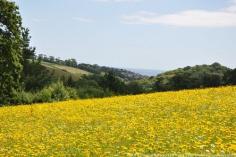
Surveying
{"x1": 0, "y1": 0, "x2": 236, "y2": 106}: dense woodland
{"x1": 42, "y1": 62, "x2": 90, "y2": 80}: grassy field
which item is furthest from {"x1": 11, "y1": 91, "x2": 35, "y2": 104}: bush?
{"x1": 42, "y1": 62, "x2": 90, "y2": 80}: grassy field

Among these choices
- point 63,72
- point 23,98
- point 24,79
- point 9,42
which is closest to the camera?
point 9,42

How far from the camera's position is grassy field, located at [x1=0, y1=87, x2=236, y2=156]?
50.4 feet

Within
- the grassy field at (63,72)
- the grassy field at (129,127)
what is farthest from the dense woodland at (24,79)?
the grassy field at (63,72)

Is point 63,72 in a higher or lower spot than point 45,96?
higher

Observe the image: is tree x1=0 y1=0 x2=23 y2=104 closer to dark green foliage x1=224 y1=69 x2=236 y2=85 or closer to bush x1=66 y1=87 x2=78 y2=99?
bush x1=66 y1=87 x2=78 y2=99

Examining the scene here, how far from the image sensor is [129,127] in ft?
66.1

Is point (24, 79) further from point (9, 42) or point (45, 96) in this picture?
point (9, 42)

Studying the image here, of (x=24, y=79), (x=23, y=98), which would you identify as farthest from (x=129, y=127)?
(x=24, y=79)

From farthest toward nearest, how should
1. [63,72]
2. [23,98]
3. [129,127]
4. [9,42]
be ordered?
[63,72] → [23,98] → [9,42] → [129,127]

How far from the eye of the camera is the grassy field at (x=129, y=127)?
15.4 meters

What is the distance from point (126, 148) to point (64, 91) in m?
29.0

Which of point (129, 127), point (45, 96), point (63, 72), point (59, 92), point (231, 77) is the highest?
point (63, 72)

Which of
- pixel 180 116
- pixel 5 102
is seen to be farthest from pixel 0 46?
pixel 180 116

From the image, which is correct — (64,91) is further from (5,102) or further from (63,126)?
(63,126)
